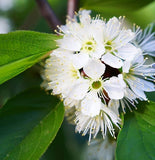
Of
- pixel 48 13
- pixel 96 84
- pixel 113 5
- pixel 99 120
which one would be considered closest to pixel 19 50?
pixel 96 84

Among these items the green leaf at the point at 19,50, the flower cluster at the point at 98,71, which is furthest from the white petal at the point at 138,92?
the green leaf at the point at 19,50

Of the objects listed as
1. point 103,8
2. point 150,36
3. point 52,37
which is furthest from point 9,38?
point 103,8

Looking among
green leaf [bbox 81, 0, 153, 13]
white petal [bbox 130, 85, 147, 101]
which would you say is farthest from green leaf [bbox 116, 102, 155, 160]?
green leaf [bbox 81, 0, 153, 13]

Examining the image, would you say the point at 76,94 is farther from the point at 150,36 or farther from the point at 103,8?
the point at 103,8

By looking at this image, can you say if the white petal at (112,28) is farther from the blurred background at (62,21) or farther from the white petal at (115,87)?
the blurred background at (62,21)

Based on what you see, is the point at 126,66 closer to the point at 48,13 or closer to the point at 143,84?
the point at 143,84

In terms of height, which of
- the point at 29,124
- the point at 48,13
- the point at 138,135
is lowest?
the point at 29,124

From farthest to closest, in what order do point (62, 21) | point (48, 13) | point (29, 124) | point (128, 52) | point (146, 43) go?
point (62, 21) < point (48, 13) < point (146, 43) < point (29, 124) < point (128, 52)

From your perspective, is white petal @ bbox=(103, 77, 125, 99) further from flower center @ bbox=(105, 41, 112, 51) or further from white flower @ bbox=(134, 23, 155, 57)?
white flower @ bbox=(134, 23, 155, 57)
